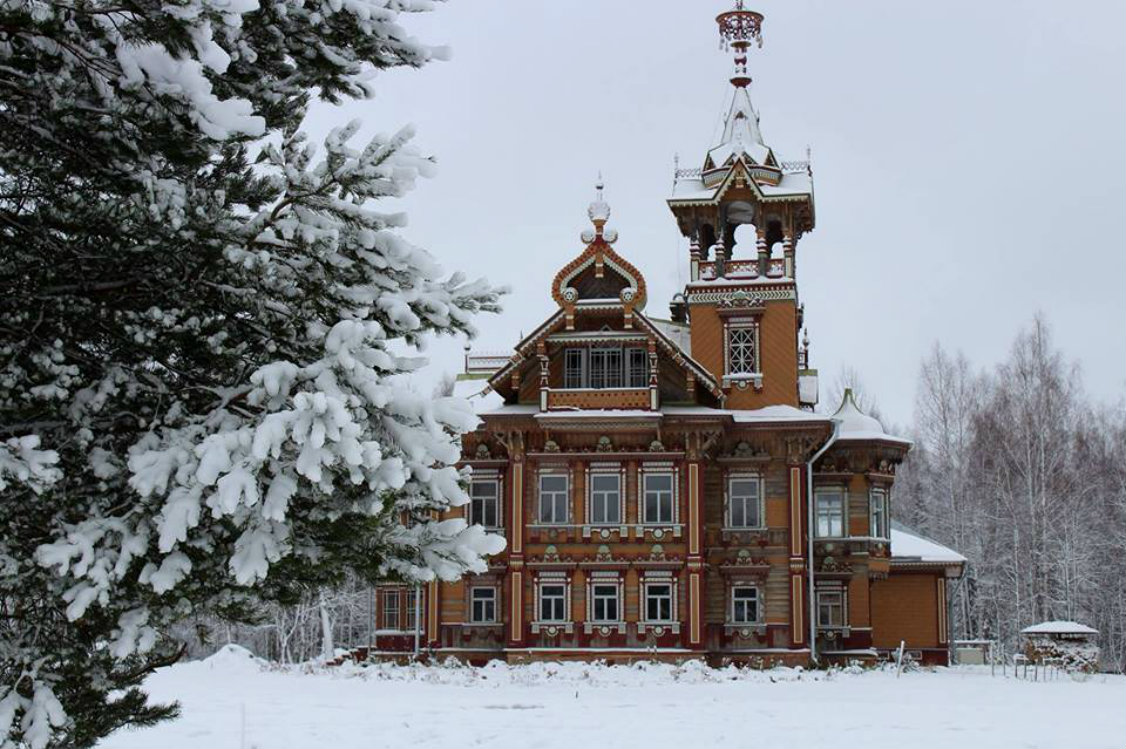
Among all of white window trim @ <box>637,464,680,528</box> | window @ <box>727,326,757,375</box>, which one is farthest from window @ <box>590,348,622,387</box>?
window @ <box>727,326,757,375</box>

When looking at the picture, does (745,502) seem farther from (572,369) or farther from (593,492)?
(572,369)

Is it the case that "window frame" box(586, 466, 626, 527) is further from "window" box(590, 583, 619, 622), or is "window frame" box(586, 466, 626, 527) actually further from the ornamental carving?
the ornamental carving

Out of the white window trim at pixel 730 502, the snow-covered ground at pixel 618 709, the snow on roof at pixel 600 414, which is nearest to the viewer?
the snow-covered ground at pixel 618 709

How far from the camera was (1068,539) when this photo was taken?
39.8m

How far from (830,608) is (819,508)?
241cm

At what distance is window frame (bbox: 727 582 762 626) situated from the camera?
98.0 feet

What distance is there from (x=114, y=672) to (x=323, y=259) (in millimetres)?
2400

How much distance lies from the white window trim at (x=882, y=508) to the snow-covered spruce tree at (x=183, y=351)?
26.4m

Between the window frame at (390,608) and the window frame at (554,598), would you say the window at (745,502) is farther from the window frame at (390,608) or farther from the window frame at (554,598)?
the window frame at (390,608)

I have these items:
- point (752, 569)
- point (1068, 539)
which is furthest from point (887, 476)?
point (1068, 539)

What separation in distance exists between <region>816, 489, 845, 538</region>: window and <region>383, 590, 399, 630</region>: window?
34.9 feet

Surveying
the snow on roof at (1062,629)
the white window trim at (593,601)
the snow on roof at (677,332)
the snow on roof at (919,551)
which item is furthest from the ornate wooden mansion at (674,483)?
the snow on roof at (1062,629)

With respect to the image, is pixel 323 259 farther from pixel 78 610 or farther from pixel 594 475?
pixel 594 475

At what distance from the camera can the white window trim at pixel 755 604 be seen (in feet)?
97.8
